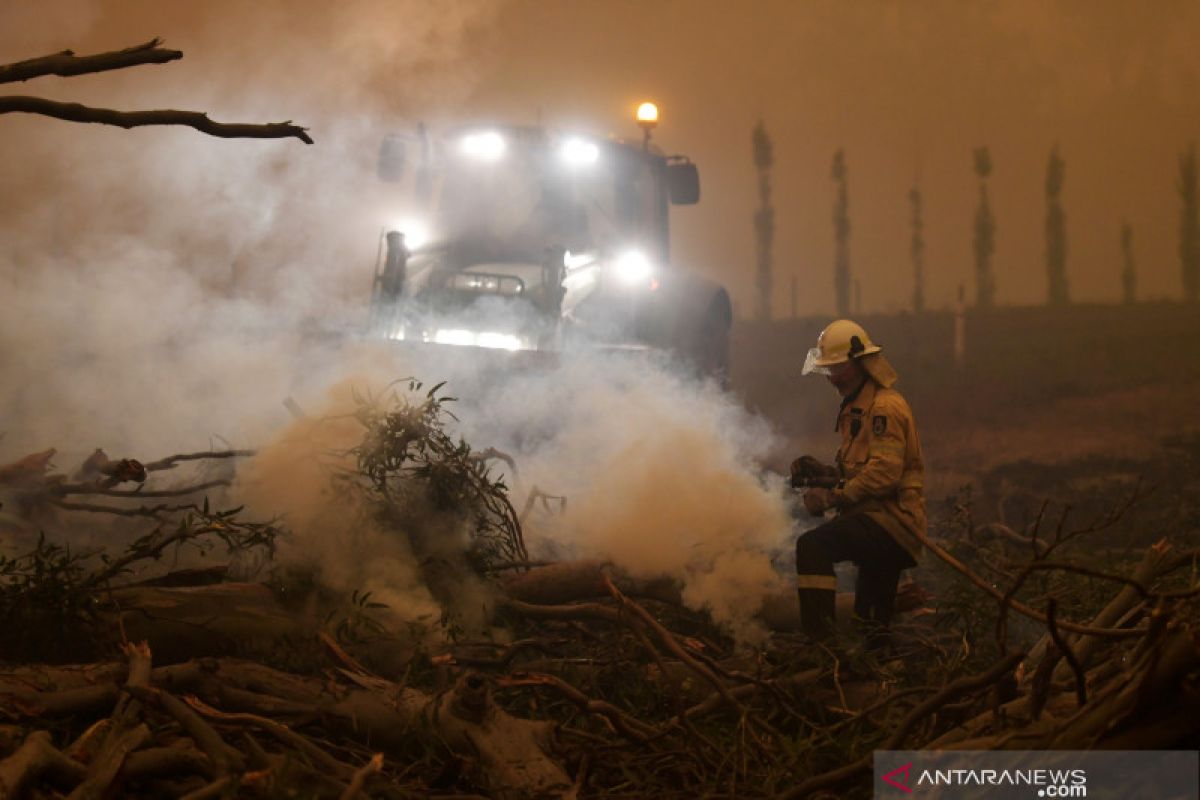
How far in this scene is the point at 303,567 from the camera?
5258 mm

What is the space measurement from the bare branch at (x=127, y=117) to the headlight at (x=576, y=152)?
7188mm

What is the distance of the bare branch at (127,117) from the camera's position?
3.63 metres

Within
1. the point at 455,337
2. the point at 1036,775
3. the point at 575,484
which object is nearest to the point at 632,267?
the point at 455,337

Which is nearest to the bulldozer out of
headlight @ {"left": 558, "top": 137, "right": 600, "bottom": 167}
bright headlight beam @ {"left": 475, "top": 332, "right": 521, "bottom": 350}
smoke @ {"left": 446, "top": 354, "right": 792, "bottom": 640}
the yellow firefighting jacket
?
headlight @ {"left": 558, "top": 137, "right": 600, "bottom": 167}

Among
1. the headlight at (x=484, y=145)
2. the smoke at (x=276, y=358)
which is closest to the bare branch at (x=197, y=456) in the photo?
the smoke at (x=276, y=358)

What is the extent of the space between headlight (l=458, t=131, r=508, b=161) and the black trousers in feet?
21.1

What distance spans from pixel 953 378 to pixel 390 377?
15960 mm

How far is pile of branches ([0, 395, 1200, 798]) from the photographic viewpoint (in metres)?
3.43

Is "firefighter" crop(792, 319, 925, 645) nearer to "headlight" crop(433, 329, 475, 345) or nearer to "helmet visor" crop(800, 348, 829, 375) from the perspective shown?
"helmet visor" crop(800, 348, 829, 375)

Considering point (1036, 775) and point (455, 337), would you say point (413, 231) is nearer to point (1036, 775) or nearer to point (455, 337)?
point (455, 337)

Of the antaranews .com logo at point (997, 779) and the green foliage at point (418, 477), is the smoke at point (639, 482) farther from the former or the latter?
the antaranews .com logo at point (997, 779)

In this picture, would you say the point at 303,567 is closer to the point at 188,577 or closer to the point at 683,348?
the point at 188,577

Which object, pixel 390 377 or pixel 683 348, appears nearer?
pixel 390 377

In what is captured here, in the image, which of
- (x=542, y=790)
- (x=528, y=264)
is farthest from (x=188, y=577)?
(x=528, y=264)
